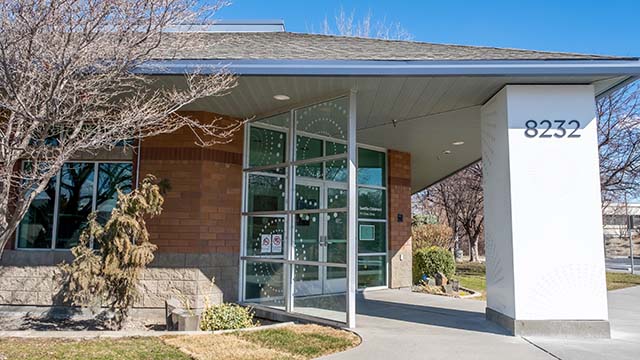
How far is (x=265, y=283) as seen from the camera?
31.1 feet

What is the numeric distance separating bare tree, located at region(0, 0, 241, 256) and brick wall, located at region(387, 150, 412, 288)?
27.9 feet

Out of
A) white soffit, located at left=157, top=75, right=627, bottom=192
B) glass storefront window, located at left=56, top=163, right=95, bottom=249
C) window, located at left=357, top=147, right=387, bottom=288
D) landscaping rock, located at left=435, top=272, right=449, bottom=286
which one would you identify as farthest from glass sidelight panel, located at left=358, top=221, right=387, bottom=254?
glass storefront window, located at left=56, top=163, right=95, bottom=249

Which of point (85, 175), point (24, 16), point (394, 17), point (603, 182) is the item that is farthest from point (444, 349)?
point (394, 17)

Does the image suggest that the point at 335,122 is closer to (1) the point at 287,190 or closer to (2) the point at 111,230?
(1) the point at 287,190

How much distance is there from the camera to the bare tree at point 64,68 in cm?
559

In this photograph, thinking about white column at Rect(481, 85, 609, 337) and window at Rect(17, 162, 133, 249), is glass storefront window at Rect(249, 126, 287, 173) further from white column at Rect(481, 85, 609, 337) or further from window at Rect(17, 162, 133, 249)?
white column at Rect(481, 85, 609, 337)

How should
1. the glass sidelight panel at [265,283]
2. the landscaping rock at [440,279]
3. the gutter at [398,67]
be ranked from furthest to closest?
the landscaping rock at [440,279], the glass sidelight panel at [265,283], the gutter at [398,67]

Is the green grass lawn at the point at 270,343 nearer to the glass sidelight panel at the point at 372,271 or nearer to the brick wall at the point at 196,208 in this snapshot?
the brick wall at the point at 196,208

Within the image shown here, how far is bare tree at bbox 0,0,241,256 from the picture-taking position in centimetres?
559

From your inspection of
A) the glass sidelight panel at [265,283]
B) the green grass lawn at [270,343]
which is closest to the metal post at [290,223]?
the glass sidelight panel at [265,283]

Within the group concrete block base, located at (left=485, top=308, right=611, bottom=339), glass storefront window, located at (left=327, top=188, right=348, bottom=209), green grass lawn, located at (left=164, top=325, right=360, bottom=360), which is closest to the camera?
green grass lawn, located at (left=164, top=325, right=360, bottom=360)

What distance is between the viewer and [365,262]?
43.0 feet

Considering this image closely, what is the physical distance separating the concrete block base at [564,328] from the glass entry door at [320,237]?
8.65 feet

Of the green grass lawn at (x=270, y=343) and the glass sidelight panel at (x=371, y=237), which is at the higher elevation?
the glass sidelight panel at (x=371, y=237)
